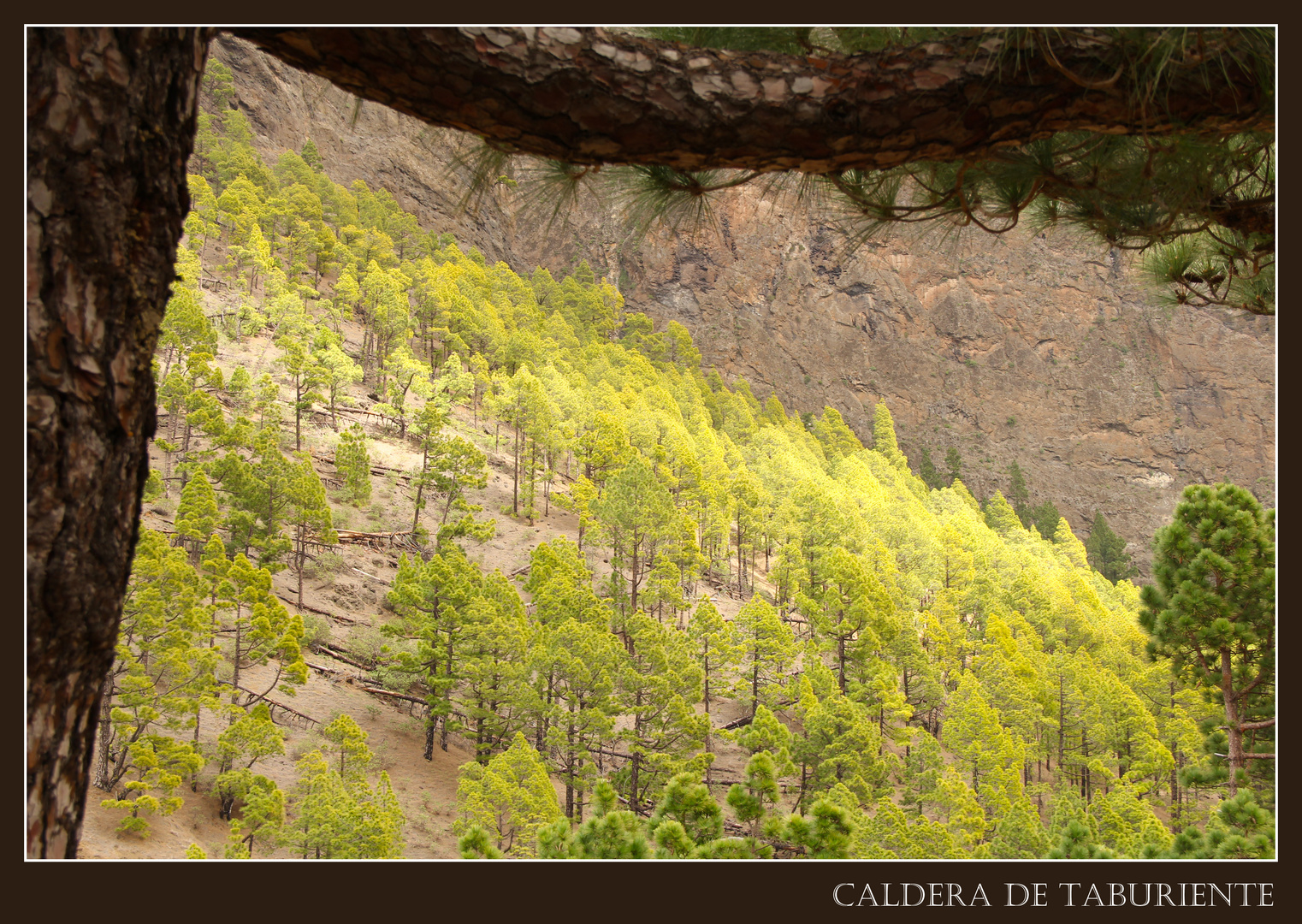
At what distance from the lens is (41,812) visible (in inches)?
58.9

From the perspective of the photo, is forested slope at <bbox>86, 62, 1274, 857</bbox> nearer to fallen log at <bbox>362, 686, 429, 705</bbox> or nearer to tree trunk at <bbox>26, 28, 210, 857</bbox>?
fallen log at <bbox>362, 686, 429, 705</bbox>

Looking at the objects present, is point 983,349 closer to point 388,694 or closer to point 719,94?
point 388,694

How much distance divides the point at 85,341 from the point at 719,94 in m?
1.31

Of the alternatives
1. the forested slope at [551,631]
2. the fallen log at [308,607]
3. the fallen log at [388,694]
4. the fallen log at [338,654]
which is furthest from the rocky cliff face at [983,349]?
the fallen log at [388,694]

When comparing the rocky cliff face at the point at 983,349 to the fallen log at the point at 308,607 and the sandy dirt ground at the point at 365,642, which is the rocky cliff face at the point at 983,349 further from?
the fallen log at the point at 308,607

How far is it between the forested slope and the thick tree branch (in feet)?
10.00

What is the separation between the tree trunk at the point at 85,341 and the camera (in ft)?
4.53

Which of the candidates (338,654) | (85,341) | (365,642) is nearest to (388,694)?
(365,642)

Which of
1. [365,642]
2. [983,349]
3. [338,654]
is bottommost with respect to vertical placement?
[338,654]

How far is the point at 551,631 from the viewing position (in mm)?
12633

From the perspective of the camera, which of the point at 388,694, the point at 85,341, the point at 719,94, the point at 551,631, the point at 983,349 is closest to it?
the point at 85,341

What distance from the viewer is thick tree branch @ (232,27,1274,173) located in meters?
1.68

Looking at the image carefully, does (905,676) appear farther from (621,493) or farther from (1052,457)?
(1052,457)
